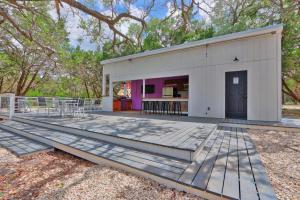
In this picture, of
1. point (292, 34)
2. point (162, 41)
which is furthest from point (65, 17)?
point (292, 34)

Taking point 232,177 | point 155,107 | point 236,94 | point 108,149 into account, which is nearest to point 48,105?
point 155,107

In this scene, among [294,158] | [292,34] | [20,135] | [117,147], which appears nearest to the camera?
[294,158]

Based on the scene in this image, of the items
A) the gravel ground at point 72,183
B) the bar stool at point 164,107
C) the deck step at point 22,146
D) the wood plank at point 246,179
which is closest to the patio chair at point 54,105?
the deck step at point 22,146

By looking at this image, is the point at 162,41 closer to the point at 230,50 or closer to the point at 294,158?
the point at 230,50

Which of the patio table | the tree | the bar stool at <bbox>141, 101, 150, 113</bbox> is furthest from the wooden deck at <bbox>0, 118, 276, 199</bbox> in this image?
the tree

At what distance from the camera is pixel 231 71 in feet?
24.4

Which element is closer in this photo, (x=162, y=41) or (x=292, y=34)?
(x=292, y=34)

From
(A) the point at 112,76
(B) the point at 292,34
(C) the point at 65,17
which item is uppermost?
(B) the point at 292,34

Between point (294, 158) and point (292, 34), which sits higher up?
point (292, 34)

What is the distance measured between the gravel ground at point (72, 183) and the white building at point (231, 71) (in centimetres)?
599

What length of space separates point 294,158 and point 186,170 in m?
2.35

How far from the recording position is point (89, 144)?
4035 millimetres

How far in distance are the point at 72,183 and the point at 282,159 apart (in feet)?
12.1

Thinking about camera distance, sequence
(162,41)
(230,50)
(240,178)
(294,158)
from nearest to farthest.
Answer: (240,178), (294,158), (230,50), (162,41)
